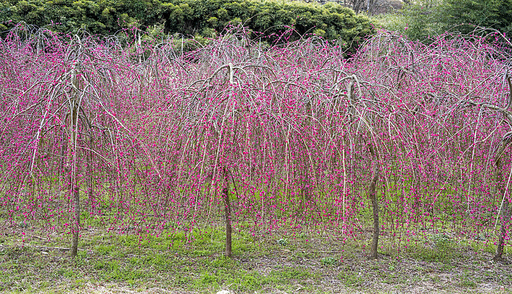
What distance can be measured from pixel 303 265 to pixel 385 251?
43.6 inches

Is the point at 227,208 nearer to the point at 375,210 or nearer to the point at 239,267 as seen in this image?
the point at 239,267

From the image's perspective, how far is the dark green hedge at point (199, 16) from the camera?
10828 mm

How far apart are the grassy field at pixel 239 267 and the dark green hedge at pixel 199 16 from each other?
23.8 feet

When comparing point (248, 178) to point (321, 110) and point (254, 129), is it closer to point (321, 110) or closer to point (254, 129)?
point (254, 129)

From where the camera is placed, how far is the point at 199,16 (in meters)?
11.8

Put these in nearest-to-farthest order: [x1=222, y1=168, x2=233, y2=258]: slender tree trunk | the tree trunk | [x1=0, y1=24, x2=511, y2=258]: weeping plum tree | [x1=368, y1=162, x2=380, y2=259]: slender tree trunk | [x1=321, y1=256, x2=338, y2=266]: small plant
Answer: [x1=0, y1=24, x2=511, y2=258]: weeping plum tree < [x1=222, y1=168, x2=233, y2=258]: slender tree trunk < the tree trunk < [x1=368, y1=162, x2=380, y2=259]: slender tree trunk < [x1=321, y1=256, x2=338, y2=266]: small plant

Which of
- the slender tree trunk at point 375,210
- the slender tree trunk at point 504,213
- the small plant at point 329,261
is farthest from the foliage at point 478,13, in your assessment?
the small plant at point 329,261

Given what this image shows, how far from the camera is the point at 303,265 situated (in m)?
4.49

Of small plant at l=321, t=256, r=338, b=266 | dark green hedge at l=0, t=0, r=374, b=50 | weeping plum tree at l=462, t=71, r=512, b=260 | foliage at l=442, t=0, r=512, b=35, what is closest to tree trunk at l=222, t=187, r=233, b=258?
small plant at l=321, t=256, r=338, b=266

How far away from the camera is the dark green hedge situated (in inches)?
426

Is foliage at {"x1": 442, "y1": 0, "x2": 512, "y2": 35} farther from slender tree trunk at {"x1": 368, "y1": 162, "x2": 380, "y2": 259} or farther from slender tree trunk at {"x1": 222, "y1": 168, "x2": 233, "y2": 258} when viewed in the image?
slender tree trunk at {"x1": 222, "y1": 168, "x2": 233, "y2": 258}

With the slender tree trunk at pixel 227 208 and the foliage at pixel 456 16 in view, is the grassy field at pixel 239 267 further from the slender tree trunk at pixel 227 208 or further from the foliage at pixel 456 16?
the foliage at pixel 456 16

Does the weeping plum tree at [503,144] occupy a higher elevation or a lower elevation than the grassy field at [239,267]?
higher

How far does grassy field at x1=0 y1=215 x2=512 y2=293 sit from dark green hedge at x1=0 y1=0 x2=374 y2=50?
725 centimetres
